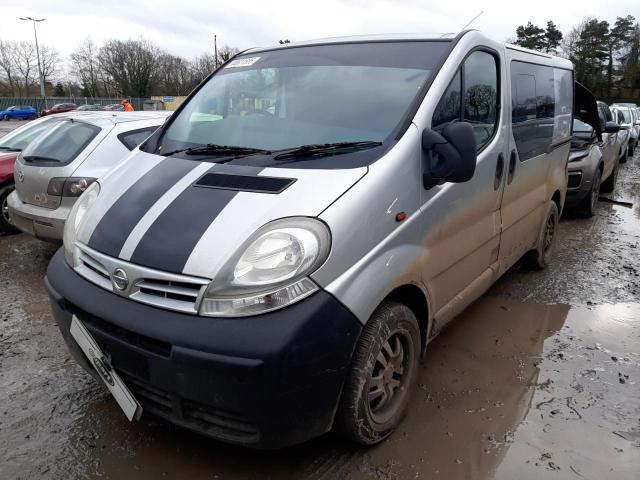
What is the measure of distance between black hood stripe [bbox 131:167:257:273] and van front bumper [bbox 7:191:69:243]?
9.84 ft

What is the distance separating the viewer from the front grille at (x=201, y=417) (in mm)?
2027

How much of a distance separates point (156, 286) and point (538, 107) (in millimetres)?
3334

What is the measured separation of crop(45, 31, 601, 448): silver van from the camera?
1975 millimetres

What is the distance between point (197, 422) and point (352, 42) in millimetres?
2323

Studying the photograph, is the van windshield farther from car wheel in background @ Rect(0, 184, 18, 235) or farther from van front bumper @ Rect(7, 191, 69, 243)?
car wheel in background @ Rect(0, 184, 18, 235)

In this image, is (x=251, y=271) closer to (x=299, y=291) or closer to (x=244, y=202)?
(x=299, y=291)

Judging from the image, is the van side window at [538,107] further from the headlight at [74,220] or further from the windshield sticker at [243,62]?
the headlight at [74,220]

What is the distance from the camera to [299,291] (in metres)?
1.99

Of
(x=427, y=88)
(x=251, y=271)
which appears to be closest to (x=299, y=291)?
(x=251, y=271)

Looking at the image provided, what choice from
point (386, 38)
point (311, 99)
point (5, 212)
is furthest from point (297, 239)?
point (5, 212)

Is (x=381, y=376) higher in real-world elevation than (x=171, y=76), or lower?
lower

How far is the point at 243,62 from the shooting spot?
3.52m

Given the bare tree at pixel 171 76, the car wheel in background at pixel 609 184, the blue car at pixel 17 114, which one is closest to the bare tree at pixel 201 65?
the bare tree at pixel 171 76

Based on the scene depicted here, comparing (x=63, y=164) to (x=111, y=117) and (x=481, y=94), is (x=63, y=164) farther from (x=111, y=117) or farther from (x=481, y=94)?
(x=481, y=94)
